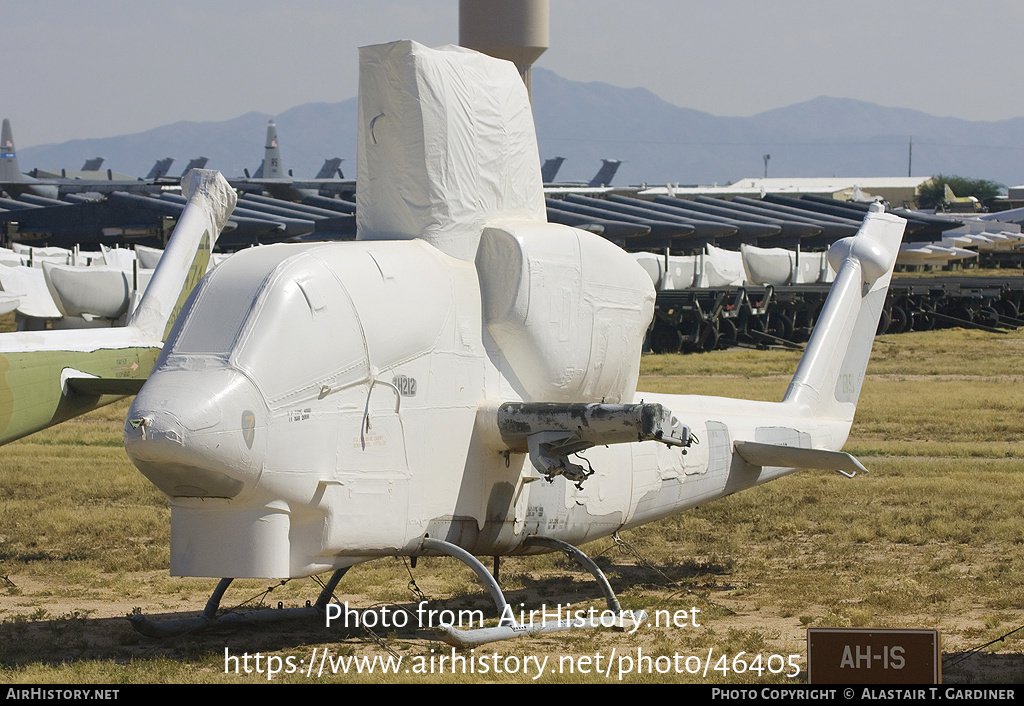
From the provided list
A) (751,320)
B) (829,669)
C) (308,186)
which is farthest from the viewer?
(308,186)

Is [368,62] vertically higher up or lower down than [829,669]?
higher up

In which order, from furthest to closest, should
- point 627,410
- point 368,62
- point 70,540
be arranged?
1. point 70,540
2. point 368,62
3. point 627,410

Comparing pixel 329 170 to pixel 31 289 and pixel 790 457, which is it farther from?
pixel 790 457

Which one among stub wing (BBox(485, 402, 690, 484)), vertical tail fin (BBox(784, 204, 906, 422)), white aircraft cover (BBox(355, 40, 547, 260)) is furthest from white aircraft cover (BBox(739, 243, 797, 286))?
stub wing (BBox(485, 402, 690, 484))

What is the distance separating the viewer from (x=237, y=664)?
7094 mm

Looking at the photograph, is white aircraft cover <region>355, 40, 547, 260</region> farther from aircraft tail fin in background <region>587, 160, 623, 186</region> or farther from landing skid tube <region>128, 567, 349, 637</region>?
aircraft tail fin in background <region>587, 160, 623, 186</region>

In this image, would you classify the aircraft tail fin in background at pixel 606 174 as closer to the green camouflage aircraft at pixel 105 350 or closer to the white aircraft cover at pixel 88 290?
the white aircraft cover at pixel 88 290

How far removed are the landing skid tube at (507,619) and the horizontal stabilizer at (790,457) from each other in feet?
6.28

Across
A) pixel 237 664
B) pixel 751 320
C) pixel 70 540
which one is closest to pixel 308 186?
pixel 751 320

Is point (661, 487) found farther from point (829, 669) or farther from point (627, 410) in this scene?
point (829, 669)

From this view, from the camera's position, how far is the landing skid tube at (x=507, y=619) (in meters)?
7.14

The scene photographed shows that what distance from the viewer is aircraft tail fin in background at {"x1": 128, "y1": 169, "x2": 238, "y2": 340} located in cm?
1264

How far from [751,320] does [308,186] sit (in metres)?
39.3

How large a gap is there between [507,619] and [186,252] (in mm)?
7124
